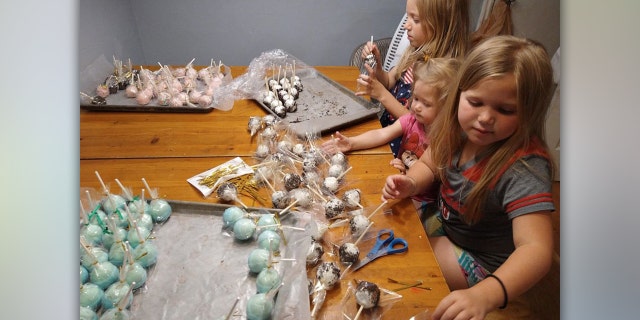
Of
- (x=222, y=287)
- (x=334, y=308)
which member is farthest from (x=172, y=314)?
(x=334, y=308)

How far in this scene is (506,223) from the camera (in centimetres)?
96

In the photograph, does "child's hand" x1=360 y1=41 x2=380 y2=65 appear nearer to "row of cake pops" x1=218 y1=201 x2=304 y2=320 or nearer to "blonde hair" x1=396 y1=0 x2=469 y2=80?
"blonde hair" x1=396 y1=0 x2=469 y2=80

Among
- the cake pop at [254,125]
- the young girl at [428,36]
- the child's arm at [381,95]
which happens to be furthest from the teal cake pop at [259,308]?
the child's arm at [381,95]

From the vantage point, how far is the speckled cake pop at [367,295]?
2.63ft

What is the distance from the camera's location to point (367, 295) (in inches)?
31.5

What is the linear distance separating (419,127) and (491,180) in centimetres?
47

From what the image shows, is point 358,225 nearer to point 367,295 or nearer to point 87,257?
point 367,295

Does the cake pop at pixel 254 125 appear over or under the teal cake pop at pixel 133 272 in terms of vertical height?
over

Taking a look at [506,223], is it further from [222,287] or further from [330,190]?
[222,287]

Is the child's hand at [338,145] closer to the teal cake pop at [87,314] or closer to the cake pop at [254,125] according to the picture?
the cake pop at [254,125]

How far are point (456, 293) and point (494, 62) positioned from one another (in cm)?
43

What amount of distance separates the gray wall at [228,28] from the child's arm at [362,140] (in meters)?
0.25

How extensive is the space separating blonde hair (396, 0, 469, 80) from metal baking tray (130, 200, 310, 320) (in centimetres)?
83
